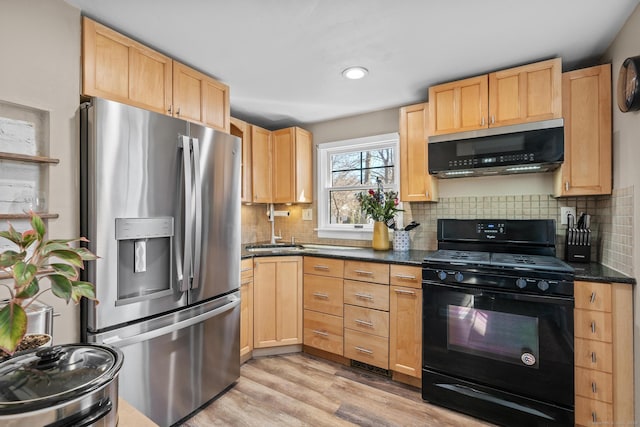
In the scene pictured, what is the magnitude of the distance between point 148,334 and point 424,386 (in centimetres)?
184

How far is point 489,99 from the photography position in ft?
7.55

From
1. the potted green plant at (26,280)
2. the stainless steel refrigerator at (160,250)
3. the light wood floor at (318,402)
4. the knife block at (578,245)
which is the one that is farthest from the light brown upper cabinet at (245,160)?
the knife block at (578,245)

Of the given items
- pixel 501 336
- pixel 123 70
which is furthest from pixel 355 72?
pixel 501 336

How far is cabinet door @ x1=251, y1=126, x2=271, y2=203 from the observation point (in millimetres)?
3252

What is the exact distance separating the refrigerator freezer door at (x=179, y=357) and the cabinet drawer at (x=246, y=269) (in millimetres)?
263

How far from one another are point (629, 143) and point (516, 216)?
0.88m

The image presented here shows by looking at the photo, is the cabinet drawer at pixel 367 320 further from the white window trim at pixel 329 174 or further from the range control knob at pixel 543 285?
the range control knob at pixel 543 285

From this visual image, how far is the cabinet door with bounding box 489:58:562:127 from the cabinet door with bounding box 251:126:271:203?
218cm

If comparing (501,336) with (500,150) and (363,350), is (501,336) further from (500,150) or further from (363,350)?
(500,150)

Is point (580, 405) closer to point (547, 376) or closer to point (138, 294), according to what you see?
point (547, 376)

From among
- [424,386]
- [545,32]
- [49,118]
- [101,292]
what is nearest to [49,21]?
[49,118]

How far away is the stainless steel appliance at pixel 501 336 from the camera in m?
1.80

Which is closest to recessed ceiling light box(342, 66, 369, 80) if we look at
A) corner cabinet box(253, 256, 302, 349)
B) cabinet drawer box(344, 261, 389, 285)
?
cabinet drawer box(344, 261, 389, 285)

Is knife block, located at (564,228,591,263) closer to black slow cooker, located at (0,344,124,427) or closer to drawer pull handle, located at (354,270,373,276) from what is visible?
drawer pull handle, located at (354,270,373,276)
